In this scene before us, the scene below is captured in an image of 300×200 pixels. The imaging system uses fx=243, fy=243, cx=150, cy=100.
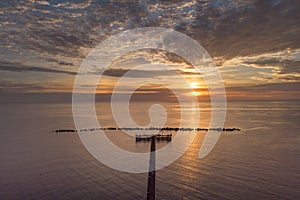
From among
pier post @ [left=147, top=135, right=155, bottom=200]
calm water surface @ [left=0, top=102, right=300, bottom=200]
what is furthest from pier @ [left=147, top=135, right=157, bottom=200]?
calm water surface @ [left=0, top=102, right=300, bottom=200]

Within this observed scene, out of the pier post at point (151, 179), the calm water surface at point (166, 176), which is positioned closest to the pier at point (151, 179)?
the pier post at point (151, 179)

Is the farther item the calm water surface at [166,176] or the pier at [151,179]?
the calm water surface at [166,176]

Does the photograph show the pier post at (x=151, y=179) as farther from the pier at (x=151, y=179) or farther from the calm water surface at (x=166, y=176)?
the calm water surface at (x=166, y=176)

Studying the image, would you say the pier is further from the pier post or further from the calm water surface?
the calm water surface

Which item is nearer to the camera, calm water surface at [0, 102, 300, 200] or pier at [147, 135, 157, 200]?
pier at [147, 135, 157, 200]

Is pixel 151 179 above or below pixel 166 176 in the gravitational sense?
above

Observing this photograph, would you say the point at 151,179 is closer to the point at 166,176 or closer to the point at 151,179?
the point at 151,179

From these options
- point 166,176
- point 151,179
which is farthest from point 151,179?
point 166,176

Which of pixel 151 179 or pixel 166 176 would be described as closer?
pixel 151 179

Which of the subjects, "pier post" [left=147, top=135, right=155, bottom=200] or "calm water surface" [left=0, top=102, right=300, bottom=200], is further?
"calm water surface" [left=0, top=102, right=300, bottom=200]

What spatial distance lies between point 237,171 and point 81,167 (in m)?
25.3

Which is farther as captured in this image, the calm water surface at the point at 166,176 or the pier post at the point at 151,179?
the calm water surface at the point at 166,176

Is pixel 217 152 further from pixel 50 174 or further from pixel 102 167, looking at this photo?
pixel 50 174

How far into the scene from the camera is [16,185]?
108 ft
